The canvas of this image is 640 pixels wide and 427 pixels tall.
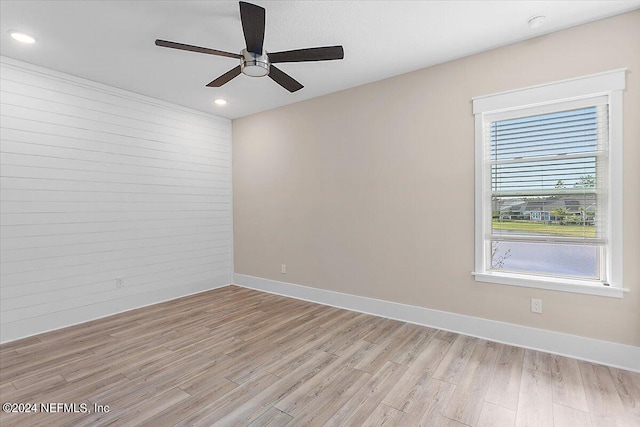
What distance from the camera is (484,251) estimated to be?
3.17 m

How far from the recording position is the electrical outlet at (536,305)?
2857mm

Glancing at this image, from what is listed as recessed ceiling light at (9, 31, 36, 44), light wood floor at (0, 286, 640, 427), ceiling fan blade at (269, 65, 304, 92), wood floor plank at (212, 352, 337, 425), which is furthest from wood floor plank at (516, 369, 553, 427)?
recessed ceiling light at (9, 31, 36, 44)

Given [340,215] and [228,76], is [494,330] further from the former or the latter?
[228,76]

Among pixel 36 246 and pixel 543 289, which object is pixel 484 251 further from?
pixel 36 246

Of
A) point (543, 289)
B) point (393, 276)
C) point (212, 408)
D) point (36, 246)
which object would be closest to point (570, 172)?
point (543, 289)

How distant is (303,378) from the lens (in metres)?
2.46

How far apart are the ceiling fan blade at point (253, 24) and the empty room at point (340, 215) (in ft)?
0.05

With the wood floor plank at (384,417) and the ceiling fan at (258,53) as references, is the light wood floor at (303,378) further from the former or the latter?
the ceiling fan at (258,53)

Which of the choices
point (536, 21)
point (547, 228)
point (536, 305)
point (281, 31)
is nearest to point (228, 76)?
point (281, 31)

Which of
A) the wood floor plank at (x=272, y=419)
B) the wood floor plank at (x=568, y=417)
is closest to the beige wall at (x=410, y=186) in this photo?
the wood floor plank at (x=568, y=417)

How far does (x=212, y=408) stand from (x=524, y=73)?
12.5 feet

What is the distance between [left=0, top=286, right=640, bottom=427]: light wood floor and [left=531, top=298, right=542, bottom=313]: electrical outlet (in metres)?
0.38

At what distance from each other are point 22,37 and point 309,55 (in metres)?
2.67

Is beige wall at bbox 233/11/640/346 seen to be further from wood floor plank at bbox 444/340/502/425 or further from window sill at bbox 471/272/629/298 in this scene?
wood floor plank at bbox 444/340/502/425
